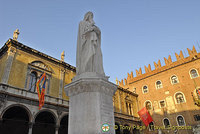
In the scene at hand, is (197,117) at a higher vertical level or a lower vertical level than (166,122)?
higher

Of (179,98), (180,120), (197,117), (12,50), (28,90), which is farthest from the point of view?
(179,98)

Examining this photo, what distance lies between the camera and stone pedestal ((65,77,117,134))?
3.54 metres

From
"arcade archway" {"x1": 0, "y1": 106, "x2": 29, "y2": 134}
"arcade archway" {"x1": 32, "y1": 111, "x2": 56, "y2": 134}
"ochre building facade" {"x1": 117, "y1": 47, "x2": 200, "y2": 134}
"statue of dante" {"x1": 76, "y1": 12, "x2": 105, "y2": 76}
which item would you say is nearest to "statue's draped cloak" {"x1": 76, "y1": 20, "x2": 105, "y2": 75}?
"statue of dante" {"x1": 76, "y1": 12, "x2": 105, "y2": 76}

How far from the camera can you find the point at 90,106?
3.70 meters

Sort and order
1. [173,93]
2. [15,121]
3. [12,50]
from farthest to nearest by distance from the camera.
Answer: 1. [173,93]
2. [15,121]
3. [12,50]

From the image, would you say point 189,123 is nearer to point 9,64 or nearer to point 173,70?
point 173,70

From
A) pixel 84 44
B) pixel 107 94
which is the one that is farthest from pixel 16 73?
pixel 107 94

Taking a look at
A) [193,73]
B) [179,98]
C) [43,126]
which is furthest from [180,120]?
[43,126]

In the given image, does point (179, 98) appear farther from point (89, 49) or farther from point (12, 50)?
point (89, 49)

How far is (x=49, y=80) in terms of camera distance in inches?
661

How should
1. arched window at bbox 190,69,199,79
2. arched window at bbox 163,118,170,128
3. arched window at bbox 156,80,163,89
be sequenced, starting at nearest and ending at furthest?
arched window at bbox 190,69,199,79, arched window at bbox 163,118,170,128, arched window at bbox 156,80,163,89

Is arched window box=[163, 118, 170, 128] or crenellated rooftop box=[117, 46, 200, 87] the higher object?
crenellated rooftop box=[117, 46, 200, 87]

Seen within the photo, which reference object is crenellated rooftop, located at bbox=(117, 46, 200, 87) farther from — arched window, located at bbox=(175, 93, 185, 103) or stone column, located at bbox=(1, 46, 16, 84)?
stone column, located at bbox=(1, 46, 16, 84)

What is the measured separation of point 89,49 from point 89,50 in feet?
0.11
